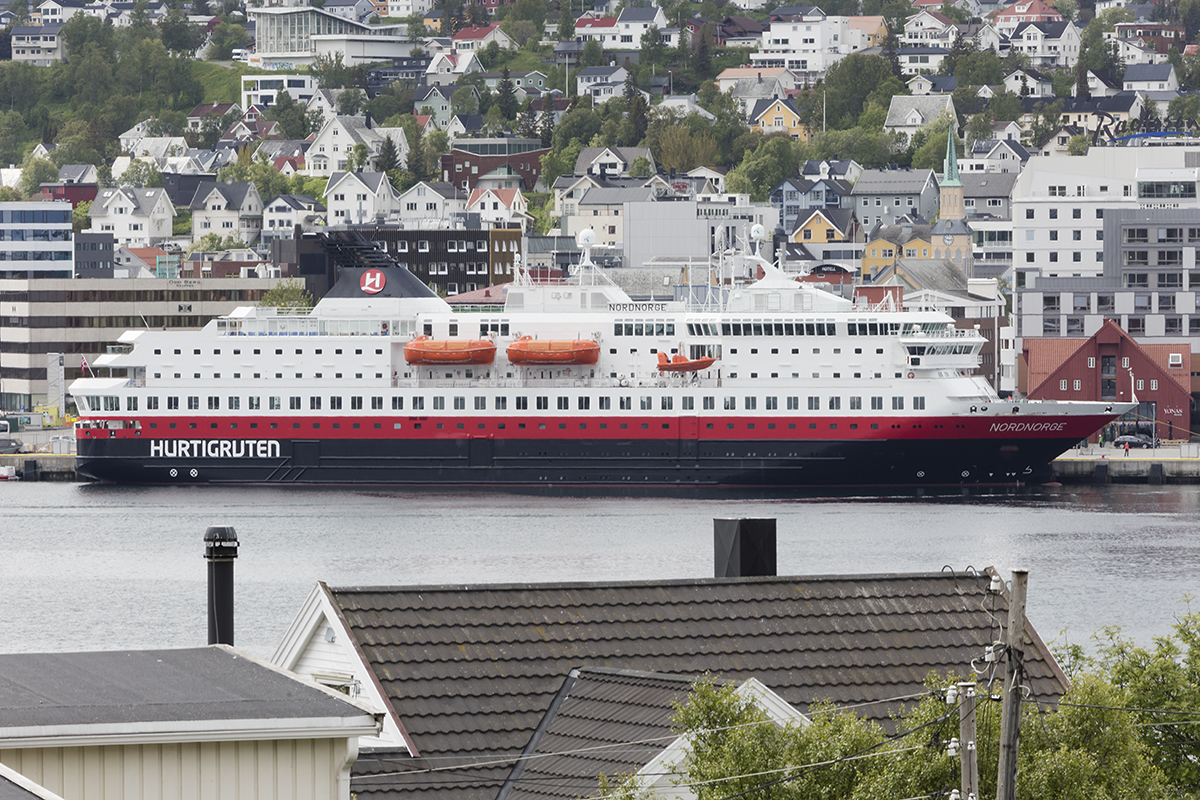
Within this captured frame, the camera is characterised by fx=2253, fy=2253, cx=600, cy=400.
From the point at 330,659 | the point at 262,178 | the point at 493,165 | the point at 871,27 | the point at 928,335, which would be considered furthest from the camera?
the point at 871,27

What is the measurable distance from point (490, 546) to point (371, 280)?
52.8ft

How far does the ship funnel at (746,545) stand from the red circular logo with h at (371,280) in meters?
41.9

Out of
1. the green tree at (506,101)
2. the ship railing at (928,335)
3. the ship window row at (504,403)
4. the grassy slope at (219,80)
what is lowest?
the ship window row at (504,403)

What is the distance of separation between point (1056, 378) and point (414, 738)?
173ft

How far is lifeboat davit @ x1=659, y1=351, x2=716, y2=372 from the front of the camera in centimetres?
4903

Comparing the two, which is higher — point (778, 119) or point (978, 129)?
point (778, 119)

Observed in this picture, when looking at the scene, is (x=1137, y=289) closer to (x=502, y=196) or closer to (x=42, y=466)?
(x=42, y=466)

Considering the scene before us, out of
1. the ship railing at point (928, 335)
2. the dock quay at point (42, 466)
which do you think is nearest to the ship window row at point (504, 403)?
the ship railing at point (928, 335)

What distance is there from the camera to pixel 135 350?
51.5 metres

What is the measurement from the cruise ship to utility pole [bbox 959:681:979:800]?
41.2 meters

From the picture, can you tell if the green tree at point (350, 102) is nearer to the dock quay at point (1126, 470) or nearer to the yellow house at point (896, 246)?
the yellow house at point (896, 246)

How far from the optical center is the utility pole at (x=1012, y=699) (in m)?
7.58

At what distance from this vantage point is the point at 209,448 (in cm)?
5156

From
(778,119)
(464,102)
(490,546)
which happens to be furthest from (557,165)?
(490,546)
